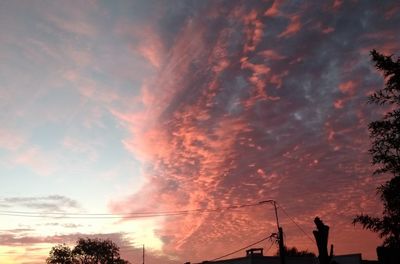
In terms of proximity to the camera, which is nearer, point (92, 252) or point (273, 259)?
point (273, 259)

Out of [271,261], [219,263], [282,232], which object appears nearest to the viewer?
[282,232]

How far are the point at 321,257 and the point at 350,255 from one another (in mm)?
47905

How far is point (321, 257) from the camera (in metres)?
7.58

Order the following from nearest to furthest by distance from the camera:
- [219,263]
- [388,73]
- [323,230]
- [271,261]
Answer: [323,230] < [388,73] < [271,261] < [219,263]

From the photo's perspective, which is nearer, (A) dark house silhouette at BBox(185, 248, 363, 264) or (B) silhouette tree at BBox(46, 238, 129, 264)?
(A) dark house silhouette at BBox(185, 248, 363, 264)

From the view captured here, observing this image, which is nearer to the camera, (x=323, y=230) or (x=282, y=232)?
(x=323, y=230)

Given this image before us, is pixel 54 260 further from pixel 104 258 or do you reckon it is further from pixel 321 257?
pixel 321 257

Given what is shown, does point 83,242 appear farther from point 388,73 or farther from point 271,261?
point 388,73

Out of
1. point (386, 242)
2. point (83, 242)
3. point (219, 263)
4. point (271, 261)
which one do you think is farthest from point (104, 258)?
point (386, 242)

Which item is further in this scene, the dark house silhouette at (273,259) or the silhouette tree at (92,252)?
the silhouette tree at (92,252)

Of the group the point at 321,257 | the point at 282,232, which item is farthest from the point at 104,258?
the point at 321,257

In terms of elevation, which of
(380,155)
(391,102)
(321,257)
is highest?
(391,102)

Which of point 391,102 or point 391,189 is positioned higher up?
point 391,102

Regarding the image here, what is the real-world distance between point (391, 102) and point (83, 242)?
93510 mm
